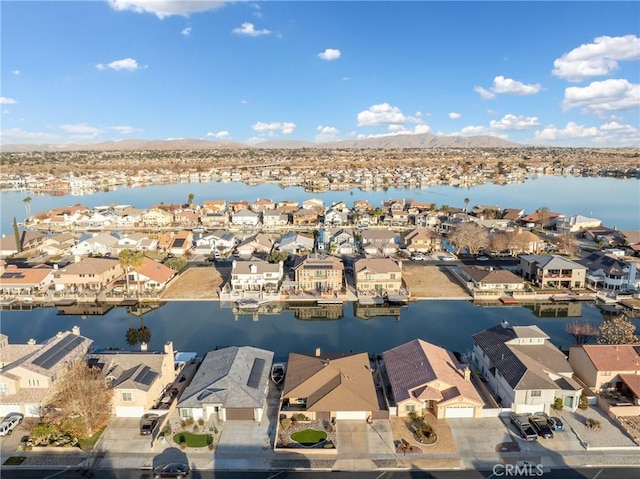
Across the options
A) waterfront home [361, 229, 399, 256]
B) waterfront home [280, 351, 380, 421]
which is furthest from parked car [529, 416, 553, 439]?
waterfront home [361, 229, 399, 256]

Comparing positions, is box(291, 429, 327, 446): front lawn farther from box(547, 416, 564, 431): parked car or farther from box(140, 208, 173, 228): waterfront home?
box(140, 208, 173, 228): waterfront home

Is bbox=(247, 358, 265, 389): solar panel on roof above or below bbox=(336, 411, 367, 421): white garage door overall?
above

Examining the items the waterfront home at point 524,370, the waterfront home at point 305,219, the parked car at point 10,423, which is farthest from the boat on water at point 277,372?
the waterfront home at point 305,219

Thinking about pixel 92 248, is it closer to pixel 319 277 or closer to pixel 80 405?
pixel 319 277

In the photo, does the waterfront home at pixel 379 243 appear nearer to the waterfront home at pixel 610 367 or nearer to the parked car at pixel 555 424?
the waterfront home at pixel 610 367

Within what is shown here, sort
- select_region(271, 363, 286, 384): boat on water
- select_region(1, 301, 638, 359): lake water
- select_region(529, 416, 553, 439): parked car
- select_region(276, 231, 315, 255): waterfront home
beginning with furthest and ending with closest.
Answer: select_region(276, 231, 315, 255): waterfront home, select_region(1, 301, 638, 359): lake water, select_region(271, 363, 286, 384): boat on water, select_region(529, 416, 553, 439): parked car

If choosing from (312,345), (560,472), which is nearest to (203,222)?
A: (312,345)

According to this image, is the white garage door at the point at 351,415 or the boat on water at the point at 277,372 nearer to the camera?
the white garage door at the point at 351,415
